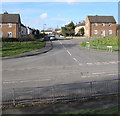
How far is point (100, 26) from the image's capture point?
65625 mm

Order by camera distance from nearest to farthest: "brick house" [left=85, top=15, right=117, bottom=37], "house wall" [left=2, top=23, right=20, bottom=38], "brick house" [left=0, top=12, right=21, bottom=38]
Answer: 1. "brick house" [left=0, top=12, right=21, bottom=38]
2. "house wall" [left=2, top=23, right=20, bottom=38]
3. "brick house" [left=85, top=15, right=117, bottom=37]

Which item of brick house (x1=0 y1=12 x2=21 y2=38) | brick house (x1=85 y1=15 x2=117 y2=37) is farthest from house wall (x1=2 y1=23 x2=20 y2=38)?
brick house (x1=85 y1=15 x2=117 y2=37)

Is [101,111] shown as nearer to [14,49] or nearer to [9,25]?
[14,49]

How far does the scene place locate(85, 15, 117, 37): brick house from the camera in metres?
64.9

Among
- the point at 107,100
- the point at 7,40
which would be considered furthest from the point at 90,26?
the point at 107,100

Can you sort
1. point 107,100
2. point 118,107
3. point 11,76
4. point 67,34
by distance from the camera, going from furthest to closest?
1. point 67,34
2. point 11,76
3. point 107,100
4. point 118,107

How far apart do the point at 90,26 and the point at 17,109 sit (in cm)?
5952

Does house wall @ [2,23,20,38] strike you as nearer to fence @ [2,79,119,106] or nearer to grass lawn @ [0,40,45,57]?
grass lawn @ [0,40,45,57]

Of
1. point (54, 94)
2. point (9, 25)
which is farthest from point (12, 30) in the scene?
point (54, 94)

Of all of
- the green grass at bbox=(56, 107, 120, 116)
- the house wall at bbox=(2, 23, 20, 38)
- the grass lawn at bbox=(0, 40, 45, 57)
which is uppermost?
the house wall at bbox=(2, 23, 20, 38)

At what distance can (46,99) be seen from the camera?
827 centimetres

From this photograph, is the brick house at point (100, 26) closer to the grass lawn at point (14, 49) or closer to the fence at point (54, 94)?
the grass lawn at point (14, 49)

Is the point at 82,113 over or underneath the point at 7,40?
underneath

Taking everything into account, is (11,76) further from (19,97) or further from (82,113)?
(82,113)
